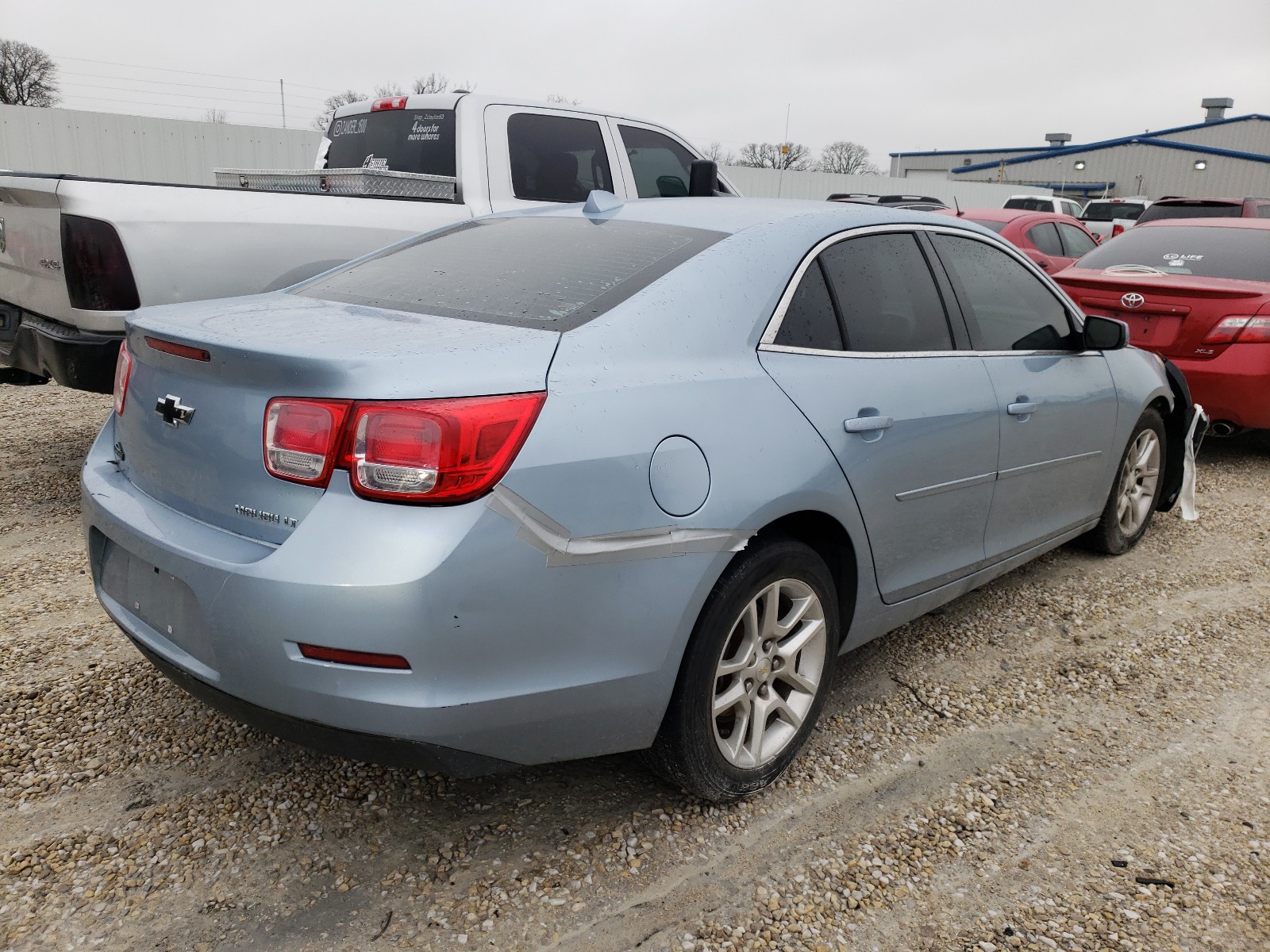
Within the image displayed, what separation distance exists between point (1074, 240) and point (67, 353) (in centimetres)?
1056

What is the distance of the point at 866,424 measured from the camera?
2668 mm

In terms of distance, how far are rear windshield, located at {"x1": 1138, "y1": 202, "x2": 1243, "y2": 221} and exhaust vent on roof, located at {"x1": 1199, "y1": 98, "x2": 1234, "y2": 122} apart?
39.6 meters

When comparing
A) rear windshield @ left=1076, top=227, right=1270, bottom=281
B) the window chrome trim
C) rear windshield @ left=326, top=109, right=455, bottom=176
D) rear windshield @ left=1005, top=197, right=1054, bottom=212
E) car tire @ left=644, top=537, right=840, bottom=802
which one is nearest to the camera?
car tire @ left=644, top=537, right=840, bottom=802

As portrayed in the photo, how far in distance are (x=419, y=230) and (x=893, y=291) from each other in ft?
9.53

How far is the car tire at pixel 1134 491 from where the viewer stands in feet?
14.6

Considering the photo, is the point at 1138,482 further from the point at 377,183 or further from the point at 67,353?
the point at 67,353

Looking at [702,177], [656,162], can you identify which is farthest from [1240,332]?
[656,162]

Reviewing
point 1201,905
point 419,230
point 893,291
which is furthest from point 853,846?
point 419,230

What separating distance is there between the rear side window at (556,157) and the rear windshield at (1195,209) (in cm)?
893

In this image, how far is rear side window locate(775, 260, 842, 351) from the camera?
2.62m

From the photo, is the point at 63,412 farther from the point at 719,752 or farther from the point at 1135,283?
A: the point at 1135,283

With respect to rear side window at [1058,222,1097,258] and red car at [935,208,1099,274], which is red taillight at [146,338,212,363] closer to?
red car at [935,208,1099,274]

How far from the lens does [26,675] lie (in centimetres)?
315

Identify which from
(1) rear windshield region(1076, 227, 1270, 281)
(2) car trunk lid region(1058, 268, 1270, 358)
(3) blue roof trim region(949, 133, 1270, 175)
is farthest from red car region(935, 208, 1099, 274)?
(3) blue roof trim region(949, 133, 1270, 175)
